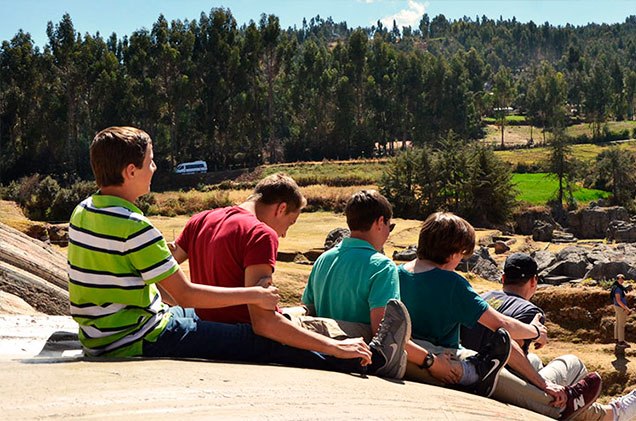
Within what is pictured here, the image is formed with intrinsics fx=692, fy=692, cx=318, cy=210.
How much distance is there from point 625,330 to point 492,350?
24.0 feet

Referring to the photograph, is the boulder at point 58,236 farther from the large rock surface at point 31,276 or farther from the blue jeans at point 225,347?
the blue jeans at point 225,347

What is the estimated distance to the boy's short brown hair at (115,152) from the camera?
10.6 feet

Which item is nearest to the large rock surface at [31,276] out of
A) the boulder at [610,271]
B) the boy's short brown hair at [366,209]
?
the boy's short brown hair at [366,209]

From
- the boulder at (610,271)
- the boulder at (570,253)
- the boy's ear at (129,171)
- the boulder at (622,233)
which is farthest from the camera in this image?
the boulder at (622,233)

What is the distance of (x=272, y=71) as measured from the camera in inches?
2653

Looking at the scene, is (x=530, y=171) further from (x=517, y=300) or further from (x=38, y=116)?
(x=517, y=300)

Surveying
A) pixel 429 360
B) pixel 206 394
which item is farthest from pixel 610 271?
pixel 206 394

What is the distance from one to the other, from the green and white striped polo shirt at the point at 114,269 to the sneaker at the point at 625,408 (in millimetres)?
3304

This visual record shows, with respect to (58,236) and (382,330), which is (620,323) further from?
(58,236)

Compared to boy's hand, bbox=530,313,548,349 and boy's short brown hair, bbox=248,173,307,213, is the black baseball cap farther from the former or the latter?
boy's short brown hair, bbox=248,173,307,213

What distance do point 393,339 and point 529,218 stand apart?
42.7 m

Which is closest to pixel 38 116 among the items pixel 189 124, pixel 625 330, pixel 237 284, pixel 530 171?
pixel 189 124

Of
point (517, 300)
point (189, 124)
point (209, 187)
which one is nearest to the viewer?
point (517, 300)

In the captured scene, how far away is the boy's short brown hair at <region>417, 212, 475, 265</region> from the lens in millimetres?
4133
